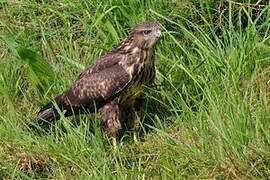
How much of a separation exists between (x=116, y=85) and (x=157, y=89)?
1.16 ft

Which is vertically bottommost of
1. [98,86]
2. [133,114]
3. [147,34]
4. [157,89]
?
[133,114]

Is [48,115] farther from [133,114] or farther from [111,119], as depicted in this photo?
[133,114]

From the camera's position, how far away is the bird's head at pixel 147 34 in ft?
17.4

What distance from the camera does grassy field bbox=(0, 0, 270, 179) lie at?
4.52 m

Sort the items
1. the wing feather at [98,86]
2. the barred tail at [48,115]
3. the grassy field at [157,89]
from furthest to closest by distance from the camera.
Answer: the barred tail at [48,115] < the wing feather at [98,86] < the grassy field at [157,89]

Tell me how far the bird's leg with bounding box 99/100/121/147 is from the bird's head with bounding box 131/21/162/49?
0.42m

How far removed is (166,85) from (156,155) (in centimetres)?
76

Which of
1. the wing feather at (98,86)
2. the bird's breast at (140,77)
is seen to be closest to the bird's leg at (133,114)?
the bird's breast at (140,77)

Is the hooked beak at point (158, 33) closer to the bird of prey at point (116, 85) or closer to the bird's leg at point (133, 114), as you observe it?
the bird of prey at point (116, 85)

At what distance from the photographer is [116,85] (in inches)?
208

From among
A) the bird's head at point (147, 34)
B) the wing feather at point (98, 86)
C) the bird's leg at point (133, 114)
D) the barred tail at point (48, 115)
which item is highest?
the bird's head at point (147, 34)

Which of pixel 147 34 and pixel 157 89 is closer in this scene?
pixel 147 34

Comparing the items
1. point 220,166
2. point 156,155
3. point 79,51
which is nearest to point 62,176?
point 156,155


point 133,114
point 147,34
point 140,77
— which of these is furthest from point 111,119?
point 147,34
